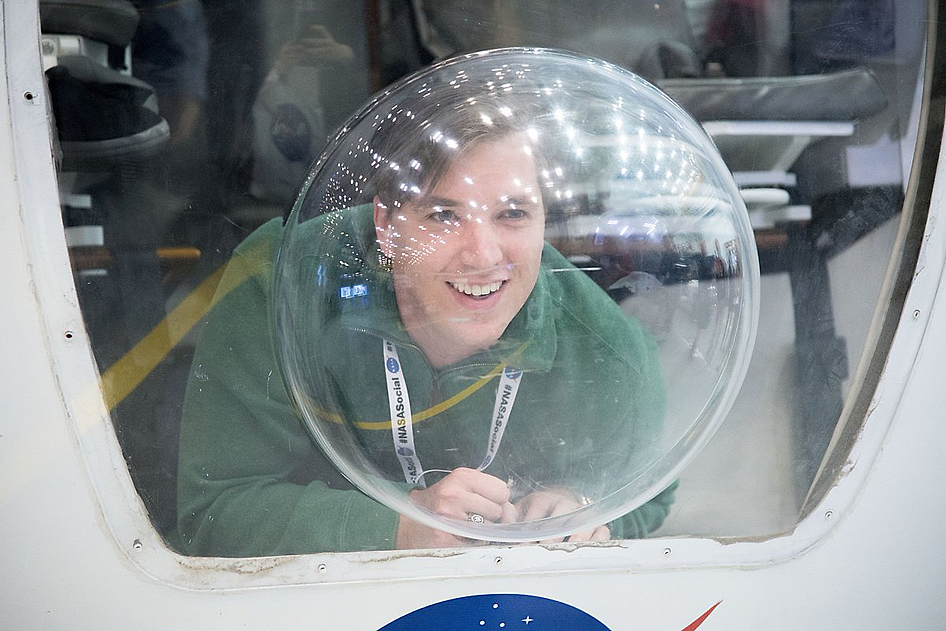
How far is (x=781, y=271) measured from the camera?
0.91 metres

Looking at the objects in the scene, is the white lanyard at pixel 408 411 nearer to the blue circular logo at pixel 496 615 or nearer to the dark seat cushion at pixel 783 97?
the blue circular logo at pixel 496 615

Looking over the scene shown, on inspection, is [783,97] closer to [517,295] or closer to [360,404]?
[517,295]

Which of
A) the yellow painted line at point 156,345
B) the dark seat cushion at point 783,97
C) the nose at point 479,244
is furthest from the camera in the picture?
the dark seat cushion at point 783,97

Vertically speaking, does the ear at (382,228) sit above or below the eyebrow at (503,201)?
below

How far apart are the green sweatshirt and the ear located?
11 millimetres

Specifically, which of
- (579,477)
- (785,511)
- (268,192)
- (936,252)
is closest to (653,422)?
(579,477)

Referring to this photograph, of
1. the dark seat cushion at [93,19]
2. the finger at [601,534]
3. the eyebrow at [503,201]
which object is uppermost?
the dark seat cushion at [93,19]

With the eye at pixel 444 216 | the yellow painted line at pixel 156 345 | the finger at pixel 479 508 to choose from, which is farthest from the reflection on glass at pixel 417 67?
the eye at pixel 444 216

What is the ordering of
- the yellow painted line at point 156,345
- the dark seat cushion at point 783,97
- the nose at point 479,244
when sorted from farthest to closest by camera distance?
the dark seat cushion at point 783,97, the yellow painted line at point 156,345, the nose at point 479,244

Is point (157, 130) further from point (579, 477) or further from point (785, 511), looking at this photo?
point (785, 511)

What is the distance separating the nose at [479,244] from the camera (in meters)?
0.70

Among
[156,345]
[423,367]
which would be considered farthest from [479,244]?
[156,345]

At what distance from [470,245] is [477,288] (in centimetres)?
4

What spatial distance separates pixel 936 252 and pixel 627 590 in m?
0.45
